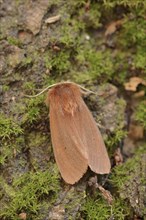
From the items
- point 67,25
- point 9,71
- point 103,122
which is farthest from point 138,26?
point 9,71

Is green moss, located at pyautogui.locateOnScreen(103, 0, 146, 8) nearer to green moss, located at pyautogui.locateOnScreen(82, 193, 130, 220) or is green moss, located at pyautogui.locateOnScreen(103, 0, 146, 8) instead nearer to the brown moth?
the brown moth

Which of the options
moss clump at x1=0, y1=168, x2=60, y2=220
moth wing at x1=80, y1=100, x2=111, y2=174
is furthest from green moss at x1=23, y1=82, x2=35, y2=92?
moss clump at x1=0, y1=168, x2=60, y2=220

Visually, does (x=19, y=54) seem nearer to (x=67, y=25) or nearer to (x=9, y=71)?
(x=9, y=71)

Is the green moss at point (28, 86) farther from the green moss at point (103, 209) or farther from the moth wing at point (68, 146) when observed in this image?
the green moss at point (103, 209)

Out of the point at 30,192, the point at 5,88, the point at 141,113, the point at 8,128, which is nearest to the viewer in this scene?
the point at 30,192

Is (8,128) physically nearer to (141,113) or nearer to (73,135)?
(73,135)

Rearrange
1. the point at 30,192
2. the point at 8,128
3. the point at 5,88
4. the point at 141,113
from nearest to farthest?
1. the point at 30,192
2. the point at 8,128
3. the point at 5,88
4. the point at 141,113

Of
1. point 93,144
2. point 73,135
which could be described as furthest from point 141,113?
point 73,135
